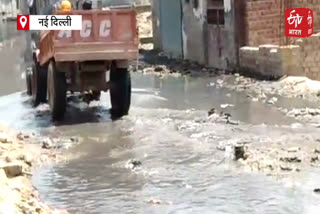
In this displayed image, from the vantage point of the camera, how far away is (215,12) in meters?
22.2

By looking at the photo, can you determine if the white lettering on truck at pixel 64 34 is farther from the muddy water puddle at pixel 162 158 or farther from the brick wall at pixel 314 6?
the brick wall at pixel 314 6

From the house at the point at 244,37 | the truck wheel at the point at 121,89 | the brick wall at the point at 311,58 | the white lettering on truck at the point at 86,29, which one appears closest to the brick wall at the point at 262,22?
the house at the point at 244,37

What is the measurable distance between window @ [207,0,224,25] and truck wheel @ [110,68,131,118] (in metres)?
8.05

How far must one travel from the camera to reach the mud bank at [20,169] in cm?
745

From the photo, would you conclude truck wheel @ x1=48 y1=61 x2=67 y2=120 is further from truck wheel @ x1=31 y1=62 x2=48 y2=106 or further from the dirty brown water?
truck wheel @ x1=31 y1=62 x2=48 y2=106

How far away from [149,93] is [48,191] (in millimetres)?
8937

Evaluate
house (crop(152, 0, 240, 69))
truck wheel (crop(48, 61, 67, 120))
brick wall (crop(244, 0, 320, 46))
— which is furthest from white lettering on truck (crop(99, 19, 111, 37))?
house (crop(152, 0, 240, 69))

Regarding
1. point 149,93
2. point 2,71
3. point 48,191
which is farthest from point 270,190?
point 2,71

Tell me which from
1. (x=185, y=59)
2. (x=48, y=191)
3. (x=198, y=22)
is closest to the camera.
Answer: (x=48, y=191)

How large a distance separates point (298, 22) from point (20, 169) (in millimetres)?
11539

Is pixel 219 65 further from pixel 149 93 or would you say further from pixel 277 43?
pixel 149 93

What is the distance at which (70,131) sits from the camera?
43.2 ft

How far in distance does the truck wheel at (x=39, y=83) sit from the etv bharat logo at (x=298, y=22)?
267 inches

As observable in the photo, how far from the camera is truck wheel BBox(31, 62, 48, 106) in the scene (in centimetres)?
1598
